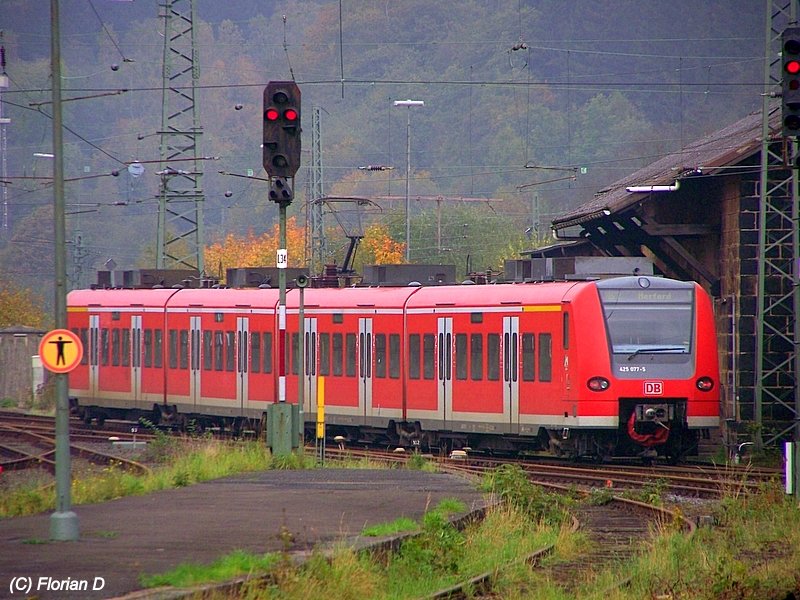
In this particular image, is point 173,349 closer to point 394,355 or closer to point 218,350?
point 218,350

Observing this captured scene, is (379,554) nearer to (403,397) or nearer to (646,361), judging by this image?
(646,361)

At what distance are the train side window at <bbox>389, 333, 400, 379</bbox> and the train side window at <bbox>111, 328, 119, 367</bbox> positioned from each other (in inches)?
413

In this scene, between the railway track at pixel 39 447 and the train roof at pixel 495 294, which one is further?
the railway track at pixel 39 447

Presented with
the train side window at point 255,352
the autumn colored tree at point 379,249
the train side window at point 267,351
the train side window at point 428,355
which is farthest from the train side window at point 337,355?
the autumn colored tree at point 379,249

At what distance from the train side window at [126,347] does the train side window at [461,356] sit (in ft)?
39.2

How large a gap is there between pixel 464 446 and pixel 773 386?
19.5ft

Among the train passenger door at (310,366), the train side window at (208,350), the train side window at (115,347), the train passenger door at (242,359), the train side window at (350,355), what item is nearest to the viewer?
the train side window at (350,355)

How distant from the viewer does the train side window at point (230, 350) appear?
32.5 metres

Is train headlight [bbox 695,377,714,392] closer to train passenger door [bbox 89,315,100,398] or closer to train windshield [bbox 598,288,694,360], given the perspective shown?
train windshield [bbox 598,288,694,360]

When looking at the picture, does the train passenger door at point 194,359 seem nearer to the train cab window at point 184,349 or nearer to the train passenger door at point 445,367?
the train cab window at point 184,349

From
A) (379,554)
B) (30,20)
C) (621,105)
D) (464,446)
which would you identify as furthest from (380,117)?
(379,554)

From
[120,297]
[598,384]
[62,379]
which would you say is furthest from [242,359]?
[62,379]

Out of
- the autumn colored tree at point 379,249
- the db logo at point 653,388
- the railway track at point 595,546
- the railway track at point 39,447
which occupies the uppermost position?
the autumn colored tree at point 379,249

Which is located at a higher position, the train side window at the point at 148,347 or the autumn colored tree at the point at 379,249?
the autumn colored tree at the point at 379,249
